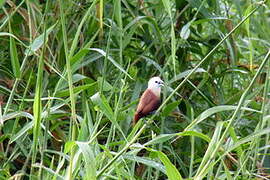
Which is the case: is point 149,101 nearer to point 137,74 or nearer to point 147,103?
point 147,103

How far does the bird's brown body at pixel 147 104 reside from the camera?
183 cm

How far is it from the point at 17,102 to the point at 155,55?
56 cm

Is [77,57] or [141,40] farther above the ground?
[77,57]

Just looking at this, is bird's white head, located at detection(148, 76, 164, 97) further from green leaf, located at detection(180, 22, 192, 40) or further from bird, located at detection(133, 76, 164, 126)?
green leaf, located at detection(180, 22, 192, 40)

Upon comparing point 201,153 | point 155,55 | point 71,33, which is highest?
point 71,33

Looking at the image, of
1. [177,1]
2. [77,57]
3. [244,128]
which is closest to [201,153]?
[244,128]

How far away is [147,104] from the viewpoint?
1.85 meters

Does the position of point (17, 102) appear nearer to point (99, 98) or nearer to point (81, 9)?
point (81, 9)

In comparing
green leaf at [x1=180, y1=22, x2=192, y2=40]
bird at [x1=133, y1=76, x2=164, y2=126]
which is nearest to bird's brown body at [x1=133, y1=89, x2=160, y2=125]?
bird at [x1=133, y1=76, x2=164, y2=126]

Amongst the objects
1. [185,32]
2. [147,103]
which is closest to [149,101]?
[147,103]

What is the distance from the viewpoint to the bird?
183 cm

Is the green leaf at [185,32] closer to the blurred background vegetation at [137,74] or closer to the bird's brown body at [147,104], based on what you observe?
the blurred background vegetation at [137,74]

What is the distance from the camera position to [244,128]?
228 centimetres

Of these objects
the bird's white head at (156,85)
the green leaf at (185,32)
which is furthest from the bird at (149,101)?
the green leaf at (185,32)
